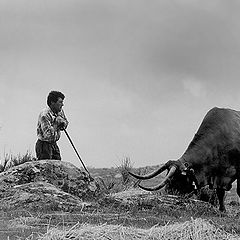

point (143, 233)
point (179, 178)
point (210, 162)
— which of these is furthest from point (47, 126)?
point (143, 233)

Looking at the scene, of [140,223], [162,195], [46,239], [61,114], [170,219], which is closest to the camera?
[46,239]

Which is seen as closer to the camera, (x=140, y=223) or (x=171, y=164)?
(x=140, y=223)

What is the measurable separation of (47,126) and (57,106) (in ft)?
1.77

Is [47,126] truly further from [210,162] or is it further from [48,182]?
[210,162]

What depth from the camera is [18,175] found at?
14383 millimetres

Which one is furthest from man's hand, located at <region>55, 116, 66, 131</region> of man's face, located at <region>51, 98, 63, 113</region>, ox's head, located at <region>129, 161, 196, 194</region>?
ox's head, located at <region>129, 161, 196, 194</region>

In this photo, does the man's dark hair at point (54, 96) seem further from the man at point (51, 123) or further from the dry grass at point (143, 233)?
the dry grass at point (143, 233)

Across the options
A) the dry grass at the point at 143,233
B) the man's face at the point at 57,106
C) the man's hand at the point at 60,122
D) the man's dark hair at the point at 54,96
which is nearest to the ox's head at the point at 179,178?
the man's hand at the point at 60,122

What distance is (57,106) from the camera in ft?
47.8

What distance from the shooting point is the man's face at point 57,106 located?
14508 mm

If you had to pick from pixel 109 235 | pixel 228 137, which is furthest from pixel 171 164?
pixel 109 235

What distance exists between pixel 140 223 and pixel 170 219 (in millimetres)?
1055

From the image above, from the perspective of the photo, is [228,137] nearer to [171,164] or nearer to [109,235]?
[171,164]

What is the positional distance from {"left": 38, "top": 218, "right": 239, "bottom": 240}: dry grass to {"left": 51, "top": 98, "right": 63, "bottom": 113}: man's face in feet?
21.3
